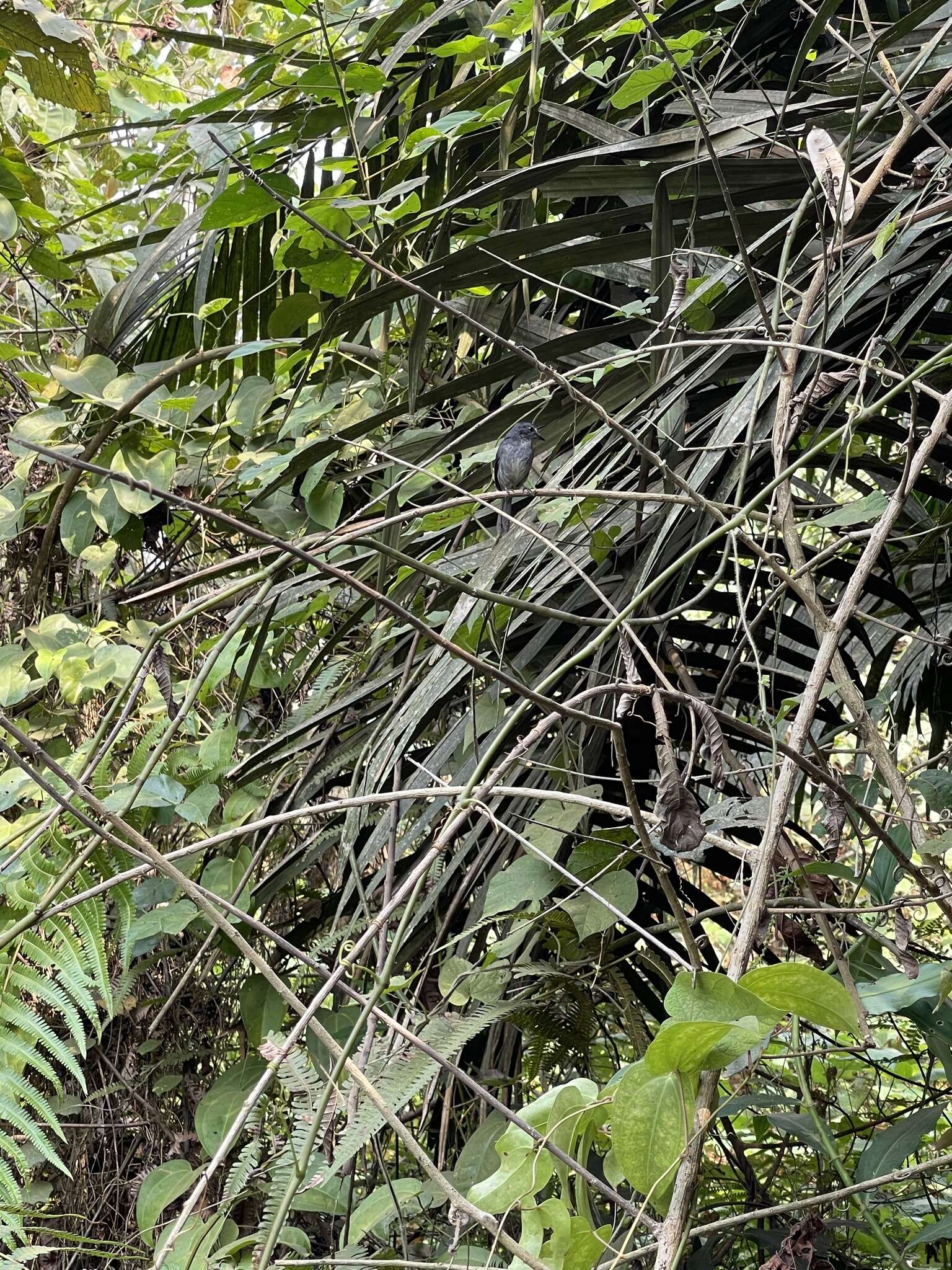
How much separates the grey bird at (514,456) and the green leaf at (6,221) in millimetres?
699

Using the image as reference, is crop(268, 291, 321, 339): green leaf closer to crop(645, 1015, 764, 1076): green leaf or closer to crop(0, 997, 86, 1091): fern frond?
crop(0, 997, 86, 1091): fern frond

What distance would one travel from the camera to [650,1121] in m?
0.47

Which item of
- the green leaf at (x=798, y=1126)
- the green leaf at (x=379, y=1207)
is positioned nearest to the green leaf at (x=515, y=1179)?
the green leaf at (x=379, y=1207)

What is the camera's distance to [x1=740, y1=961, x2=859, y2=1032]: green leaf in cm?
47

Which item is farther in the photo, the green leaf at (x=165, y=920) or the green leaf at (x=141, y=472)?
the green leaf at (x=141, y=472)

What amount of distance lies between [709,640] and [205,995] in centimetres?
72

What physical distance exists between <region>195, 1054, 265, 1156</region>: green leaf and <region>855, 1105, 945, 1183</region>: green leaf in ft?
1.79

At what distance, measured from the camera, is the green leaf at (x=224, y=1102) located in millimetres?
1034

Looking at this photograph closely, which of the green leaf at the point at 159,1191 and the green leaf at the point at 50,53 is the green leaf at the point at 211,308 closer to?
the green leaf at the point at 50,53

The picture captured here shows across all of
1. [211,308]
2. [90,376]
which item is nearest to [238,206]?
[211,308]

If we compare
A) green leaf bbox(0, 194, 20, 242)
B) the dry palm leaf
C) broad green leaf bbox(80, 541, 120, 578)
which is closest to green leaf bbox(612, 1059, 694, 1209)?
the dry palm leaf

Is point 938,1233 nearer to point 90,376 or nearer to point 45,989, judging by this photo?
point 45,989

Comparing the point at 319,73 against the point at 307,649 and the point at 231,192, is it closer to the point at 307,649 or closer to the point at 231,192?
the point at 231,192

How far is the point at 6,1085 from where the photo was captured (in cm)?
100
